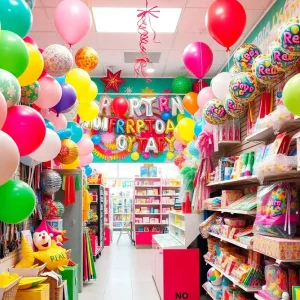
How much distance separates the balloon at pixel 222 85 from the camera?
4887 millimetres

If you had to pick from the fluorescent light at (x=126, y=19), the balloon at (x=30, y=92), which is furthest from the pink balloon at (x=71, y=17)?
the fluorescent light at (x=126, y=19)

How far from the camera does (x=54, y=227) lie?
5.18 metres

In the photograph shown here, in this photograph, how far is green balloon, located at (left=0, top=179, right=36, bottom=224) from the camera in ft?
10.00

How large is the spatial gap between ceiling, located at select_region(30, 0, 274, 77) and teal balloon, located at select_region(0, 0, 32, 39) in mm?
2696

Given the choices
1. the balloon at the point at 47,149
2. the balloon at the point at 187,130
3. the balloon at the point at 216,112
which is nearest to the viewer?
the balloon at the point at 47,149

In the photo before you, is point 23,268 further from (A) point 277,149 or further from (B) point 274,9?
(B) point 274,9

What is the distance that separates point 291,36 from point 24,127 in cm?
198

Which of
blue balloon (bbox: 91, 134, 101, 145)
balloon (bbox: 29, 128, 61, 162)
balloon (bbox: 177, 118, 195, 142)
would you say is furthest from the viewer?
blue balloon (bbox: 91, 134, 101, 145)

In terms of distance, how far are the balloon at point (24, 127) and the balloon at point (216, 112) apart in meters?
2.45

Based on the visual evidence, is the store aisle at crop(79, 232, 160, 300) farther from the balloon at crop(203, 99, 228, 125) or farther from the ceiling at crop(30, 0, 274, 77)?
the ceiling at crop(30, 0, 274, 77)

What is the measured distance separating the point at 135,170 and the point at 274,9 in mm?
10687

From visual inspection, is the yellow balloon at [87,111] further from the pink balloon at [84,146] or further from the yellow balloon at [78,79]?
the yellow balloon at [78,79]

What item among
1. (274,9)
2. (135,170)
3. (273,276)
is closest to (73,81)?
(274,9)

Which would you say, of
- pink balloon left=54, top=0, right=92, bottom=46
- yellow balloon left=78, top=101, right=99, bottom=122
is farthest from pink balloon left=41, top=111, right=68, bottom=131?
yellow balloon left=78, top=101, right=99, bottom=122
